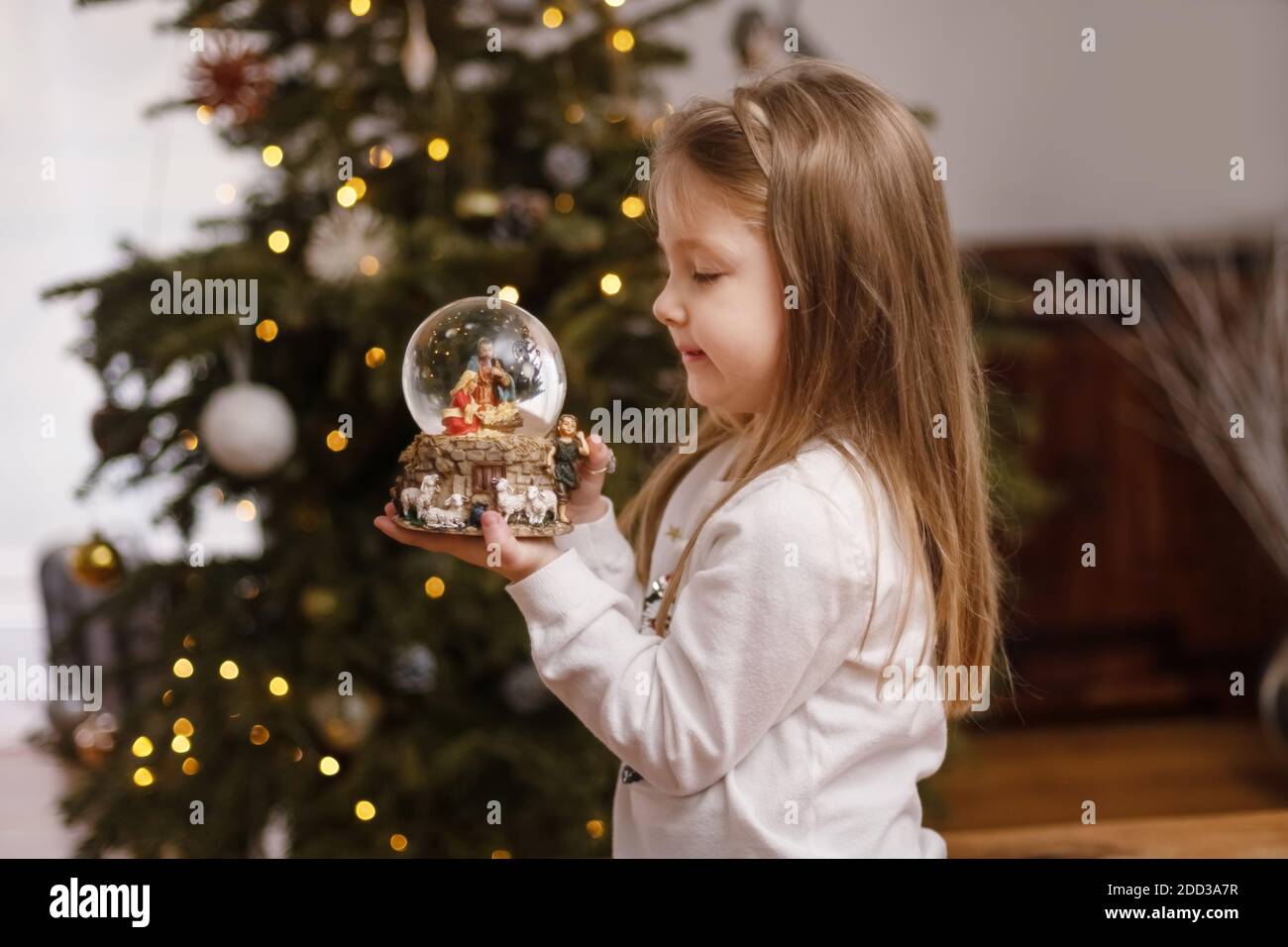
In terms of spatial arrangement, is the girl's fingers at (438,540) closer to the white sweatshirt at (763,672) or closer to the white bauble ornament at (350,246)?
the white sweatshirt at (763,672)

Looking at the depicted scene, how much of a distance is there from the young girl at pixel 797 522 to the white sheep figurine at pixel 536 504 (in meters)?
0.02

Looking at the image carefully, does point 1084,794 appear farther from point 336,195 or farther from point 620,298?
point 336,195

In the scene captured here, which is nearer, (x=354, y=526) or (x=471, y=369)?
(x=471, y=369)

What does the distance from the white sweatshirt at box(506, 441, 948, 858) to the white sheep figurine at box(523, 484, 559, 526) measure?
36 millimetres

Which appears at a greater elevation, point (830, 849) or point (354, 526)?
point (354, 526)

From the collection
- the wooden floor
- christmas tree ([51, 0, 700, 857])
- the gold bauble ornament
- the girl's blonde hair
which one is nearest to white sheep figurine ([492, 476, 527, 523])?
the girl's blonde hair

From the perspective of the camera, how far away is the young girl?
2.91 ft

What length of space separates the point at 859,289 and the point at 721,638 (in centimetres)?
29

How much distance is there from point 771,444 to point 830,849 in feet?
1.01

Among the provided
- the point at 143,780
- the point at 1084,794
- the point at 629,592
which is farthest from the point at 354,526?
the point at 1084,794

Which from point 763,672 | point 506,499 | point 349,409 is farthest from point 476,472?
point 349,409

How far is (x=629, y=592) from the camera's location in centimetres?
112

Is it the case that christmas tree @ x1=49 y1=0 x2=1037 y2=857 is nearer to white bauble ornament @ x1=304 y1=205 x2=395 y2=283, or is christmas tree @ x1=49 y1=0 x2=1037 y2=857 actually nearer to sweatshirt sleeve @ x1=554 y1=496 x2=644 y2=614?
white bauble ornament @ x1=304 y1=205 x2=395 y2=283

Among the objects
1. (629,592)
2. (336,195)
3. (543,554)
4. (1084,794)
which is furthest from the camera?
(1084,794)
